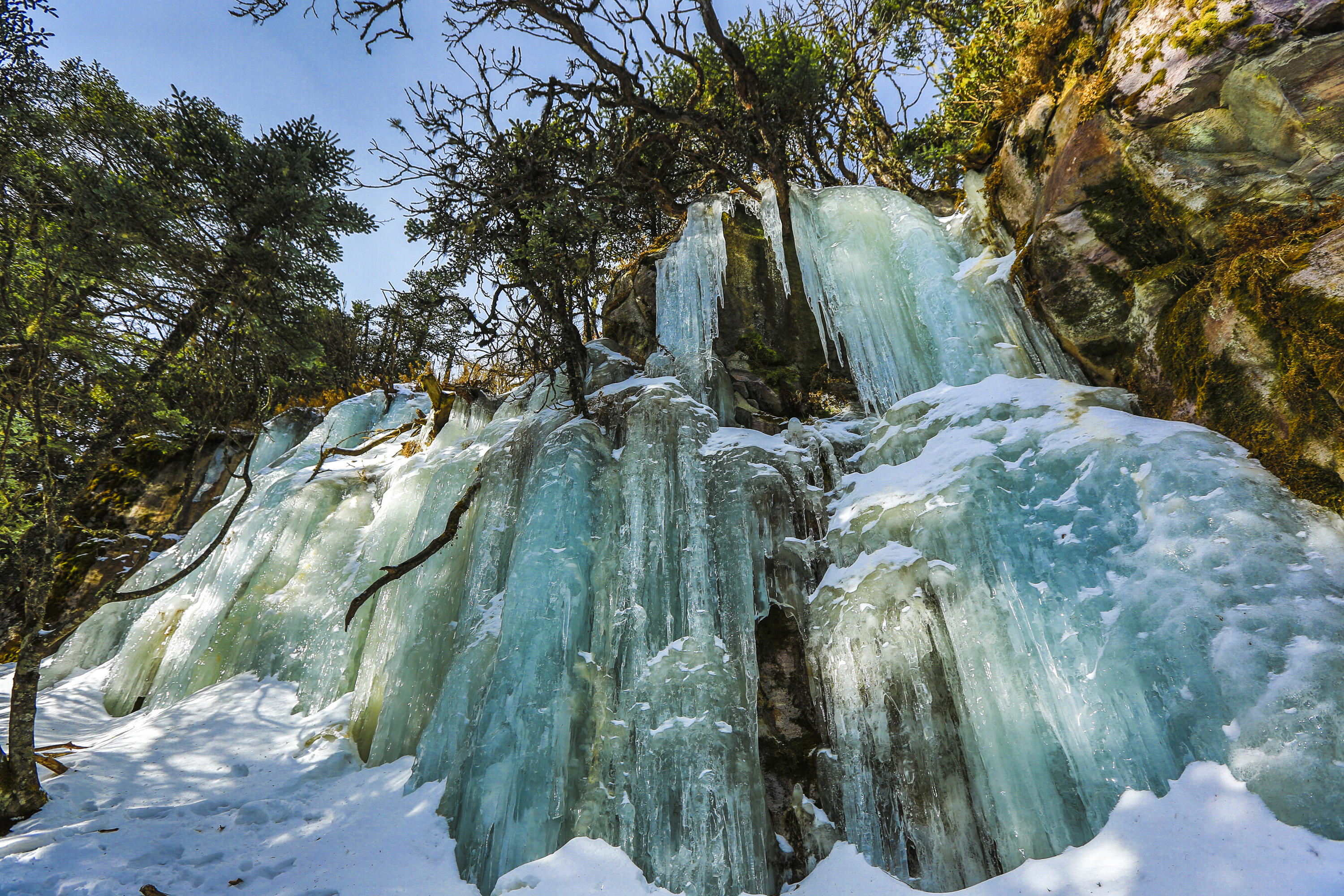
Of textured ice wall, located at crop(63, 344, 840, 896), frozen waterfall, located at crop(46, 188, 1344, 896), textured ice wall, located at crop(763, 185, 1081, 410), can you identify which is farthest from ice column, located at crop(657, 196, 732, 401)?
textured ice wall, located at crop(763, 185, 1081, 410)

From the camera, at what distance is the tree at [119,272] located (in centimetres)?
468

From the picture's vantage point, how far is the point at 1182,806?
2.49m

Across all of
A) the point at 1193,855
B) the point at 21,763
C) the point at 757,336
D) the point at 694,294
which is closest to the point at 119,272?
the point at 21,763

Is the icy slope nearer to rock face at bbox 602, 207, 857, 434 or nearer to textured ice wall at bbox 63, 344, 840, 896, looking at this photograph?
textured ice wall at bbox 63, 344, 840, 896

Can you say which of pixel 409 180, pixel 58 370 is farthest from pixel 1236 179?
pixel 58 370

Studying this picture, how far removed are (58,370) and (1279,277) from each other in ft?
32.7

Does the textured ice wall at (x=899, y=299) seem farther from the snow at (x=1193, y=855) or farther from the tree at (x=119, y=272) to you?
the tree at (x=119, y=272)

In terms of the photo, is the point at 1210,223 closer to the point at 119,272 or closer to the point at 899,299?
the point at 899,299

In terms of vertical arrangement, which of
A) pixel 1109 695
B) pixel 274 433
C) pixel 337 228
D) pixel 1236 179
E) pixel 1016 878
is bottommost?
pixel 1016 878

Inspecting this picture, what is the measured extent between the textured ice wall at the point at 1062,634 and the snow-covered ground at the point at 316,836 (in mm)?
161

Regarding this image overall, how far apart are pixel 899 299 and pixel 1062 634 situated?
3.95m

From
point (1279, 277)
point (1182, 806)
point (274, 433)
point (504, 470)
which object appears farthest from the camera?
point (274, 433)

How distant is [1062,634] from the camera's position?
3.15 metres

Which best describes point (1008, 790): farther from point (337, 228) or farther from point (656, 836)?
point (337, 228)
